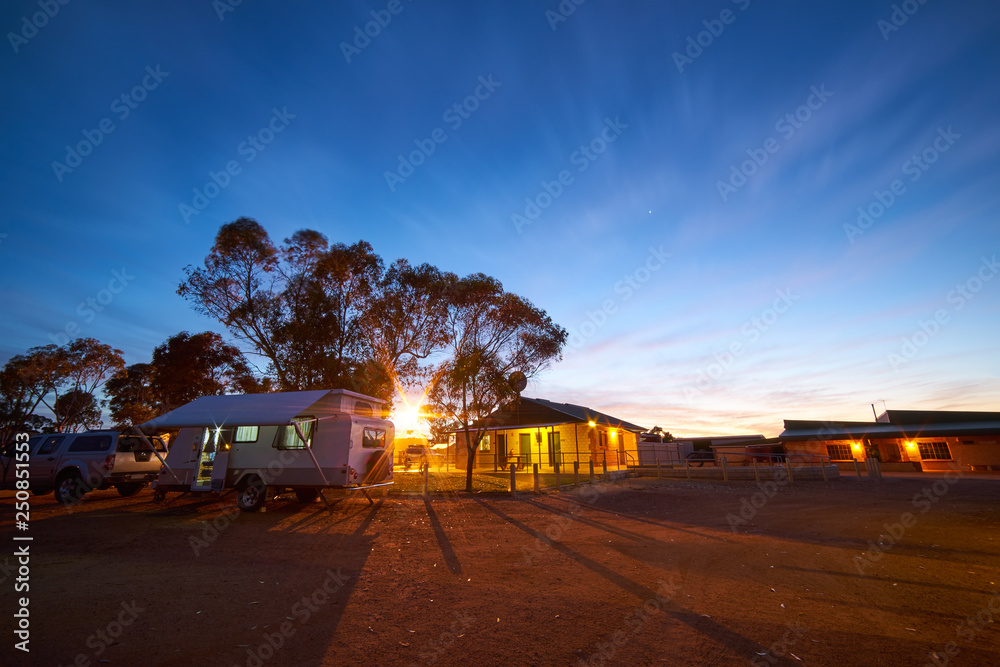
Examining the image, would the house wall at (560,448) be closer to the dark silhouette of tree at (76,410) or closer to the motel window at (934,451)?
the motel window at (934,451)

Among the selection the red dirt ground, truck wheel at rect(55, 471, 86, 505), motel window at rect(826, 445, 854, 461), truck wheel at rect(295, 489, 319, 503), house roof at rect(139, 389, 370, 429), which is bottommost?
the red dirt ground

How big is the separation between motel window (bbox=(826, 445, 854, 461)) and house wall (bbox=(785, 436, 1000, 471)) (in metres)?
0.23

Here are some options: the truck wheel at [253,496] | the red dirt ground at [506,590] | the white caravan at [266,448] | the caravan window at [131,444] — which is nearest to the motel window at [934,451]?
the red dirt ground at [506,590]

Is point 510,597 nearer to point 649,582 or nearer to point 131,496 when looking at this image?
point 649,582

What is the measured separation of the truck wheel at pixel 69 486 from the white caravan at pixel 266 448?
2958mm

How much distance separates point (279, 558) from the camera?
7.27m

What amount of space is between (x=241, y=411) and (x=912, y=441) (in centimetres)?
4179

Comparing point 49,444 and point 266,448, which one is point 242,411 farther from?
point 49,444

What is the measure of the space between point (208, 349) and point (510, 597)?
2722cm

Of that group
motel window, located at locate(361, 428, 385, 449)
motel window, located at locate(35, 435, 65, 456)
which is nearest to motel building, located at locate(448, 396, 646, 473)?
motel window, located at locate(361, 428, 385, 449)

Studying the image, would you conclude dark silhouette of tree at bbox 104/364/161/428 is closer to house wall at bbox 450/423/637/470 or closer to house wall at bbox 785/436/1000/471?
house wall at bbox 450/423/637/470

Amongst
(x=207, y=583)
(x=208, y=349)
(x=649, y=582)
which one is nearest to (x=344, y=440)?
(x=207, y=583)

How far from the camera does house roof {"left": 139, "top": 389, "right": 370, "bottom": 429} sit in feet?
34.4

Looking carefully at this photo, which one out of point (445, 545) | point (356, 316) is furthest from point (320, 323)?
point (445, 545)
